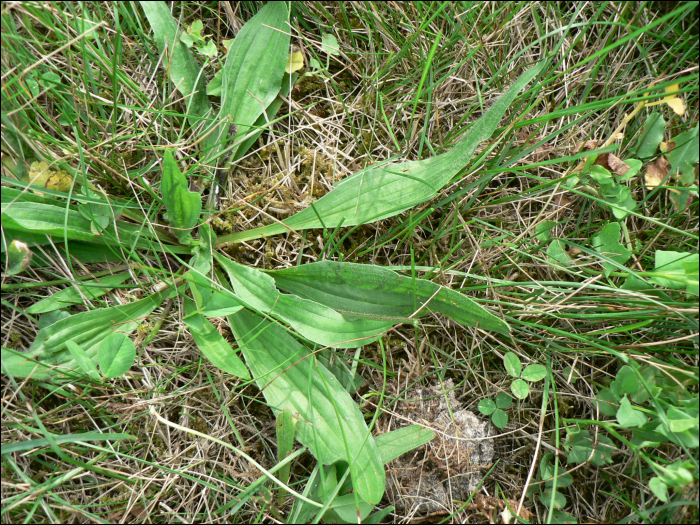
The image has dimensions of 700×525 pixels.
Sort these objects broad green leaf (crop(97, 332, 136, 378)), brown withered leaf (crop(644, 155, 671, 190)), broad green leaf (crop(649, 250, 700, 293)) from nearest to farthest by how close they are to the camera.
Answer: broad green leaf (crop(649, 250, 700, 293)), broad green leaf (crop(97, 332, 136, 378)), brown withered leaf (crop(644, 155, 671, 190))

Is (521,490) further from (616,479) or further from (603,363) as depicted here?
(603,363)

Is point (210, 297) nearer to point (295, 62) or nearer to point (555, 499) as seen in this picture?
point (295, 62)

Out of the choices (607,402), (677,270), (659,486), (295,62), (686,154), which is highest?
(295,62)

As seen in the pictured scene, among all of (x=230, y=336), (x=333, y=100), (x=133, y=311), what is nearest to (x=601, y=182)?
(x=333, y=100)

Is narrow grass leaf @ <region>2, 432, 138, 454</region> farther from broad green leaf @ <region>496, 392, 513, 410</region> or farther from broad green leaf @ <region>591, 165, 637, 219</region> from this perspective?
broad green leaf @ <region>591, 165, 637, 219</region>

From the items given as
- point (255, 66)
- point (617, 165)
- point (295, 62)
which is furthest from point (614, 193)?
point (255, 66)

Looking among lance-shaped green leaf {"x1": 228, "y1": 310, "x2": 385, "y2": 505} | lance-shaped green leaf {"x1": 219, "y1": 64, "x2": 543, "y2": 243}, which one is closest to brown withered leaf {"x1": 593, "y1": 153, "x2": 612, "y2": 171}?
lance-shaped green leaf {"x1": 219, "y1": 64, "x2": 543, "y2": 243}

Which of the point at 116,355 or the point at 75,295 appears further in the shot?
the point at 75,295
